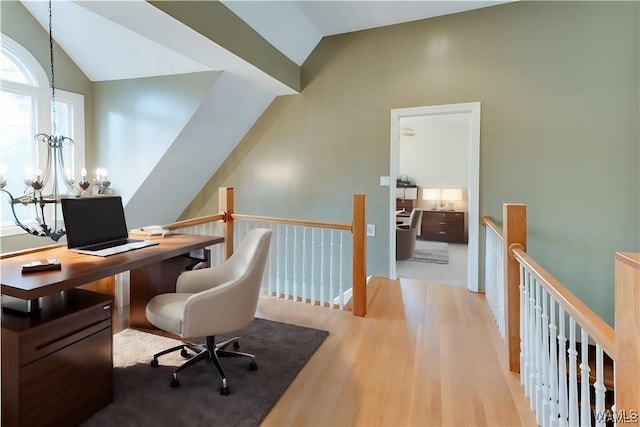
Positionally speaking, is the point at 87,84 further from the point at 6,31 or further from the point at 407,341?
the point at 407,341

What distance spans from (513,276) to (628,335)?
4.45 ft

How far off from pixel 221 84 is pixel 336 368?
319cm

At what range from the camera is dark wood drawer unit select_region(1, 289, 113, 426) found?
1.49 meters

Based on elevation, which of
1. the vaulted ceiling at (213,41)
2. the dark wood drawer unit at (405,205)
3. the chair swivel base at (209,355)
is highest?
the vaulted ceiling at (213,41)

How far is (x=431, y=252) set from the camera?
258 inches

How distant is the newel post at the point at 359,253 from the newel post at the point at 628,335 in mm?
2220

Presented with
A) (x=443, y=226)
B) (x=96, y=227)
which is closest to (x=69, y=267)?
(x=96, y=227)

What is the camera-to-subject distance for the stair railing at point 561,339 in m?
0.93

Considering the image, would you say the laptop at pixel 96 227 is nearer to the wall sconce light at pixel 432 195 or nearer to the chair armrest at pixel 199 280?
the chair armrest at pixel 199 280

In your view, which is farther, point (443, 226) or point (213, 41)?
point (443, 226)

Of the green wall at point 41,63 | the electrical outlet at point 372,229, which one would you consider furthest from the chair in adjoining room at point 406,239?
the green wall at point 41,63

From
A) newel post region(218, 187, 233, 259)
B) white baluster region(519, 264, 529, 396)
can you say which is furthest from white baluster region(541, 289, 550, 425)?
newel post region(218, 187, 233, 259)

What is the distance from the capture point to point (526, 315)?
2029 millimetres

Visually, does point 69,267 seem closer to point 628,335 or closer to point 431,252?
point 628,335
